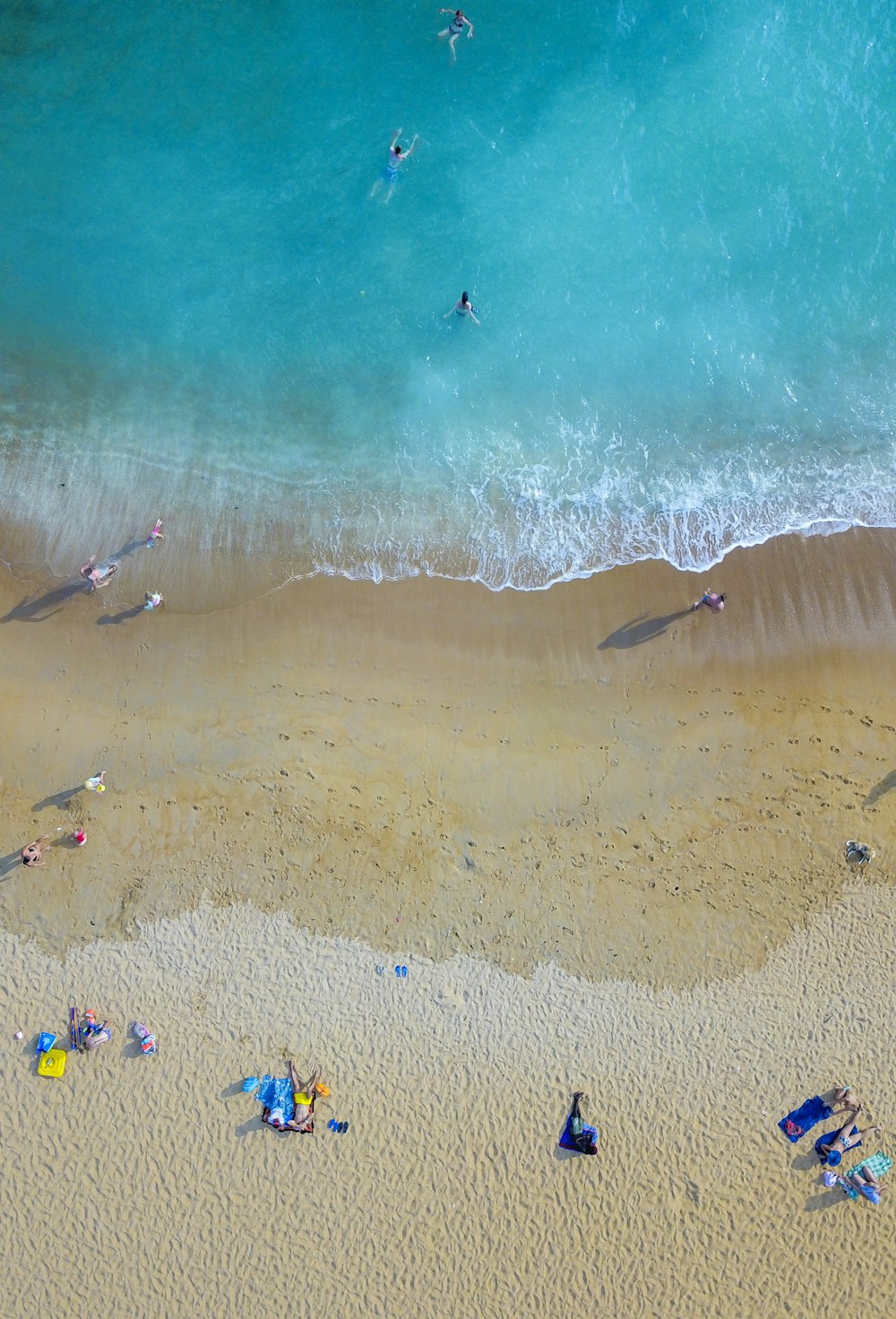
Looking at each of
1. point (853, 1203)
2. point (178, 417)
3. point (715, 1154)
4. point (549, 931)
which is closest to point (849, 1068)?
point (853, 1203)

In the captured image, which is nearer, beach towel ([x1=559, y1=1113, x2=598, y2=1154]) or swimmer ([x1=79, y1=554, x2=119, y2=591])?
beach towel ([x1=559, y1=1113, x2=598, y2=1154])

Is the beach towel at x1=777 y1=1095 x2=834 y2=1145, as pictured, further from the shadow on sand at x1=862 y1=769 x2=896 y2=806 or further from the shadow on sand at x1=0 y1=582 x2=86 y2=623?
the shadow on sand at x1=0 y1=582 x2=86 y2=623

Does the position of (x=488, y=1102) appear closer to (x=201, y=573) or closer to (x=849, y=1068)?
(x=849, y=1068)

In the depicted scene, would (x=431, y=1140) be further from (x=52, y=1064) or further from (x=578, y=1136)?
(x=52, y=1064)

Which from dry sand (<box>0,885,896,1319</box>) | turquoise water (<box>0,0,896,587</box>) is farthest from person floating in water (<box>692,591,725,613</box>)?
dry sand (<box>0,885,896,1319</box>)

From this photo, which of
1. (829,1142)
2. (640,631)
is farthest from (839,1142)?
(640,631)

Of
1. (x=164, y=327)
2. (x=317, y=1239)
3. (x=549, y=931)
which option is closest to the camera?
(x=317, y=1239)

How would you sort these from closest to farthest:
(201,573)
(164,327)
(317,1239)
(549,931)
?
(317,1239) < (549,931) < (201,573) < (164,327)
